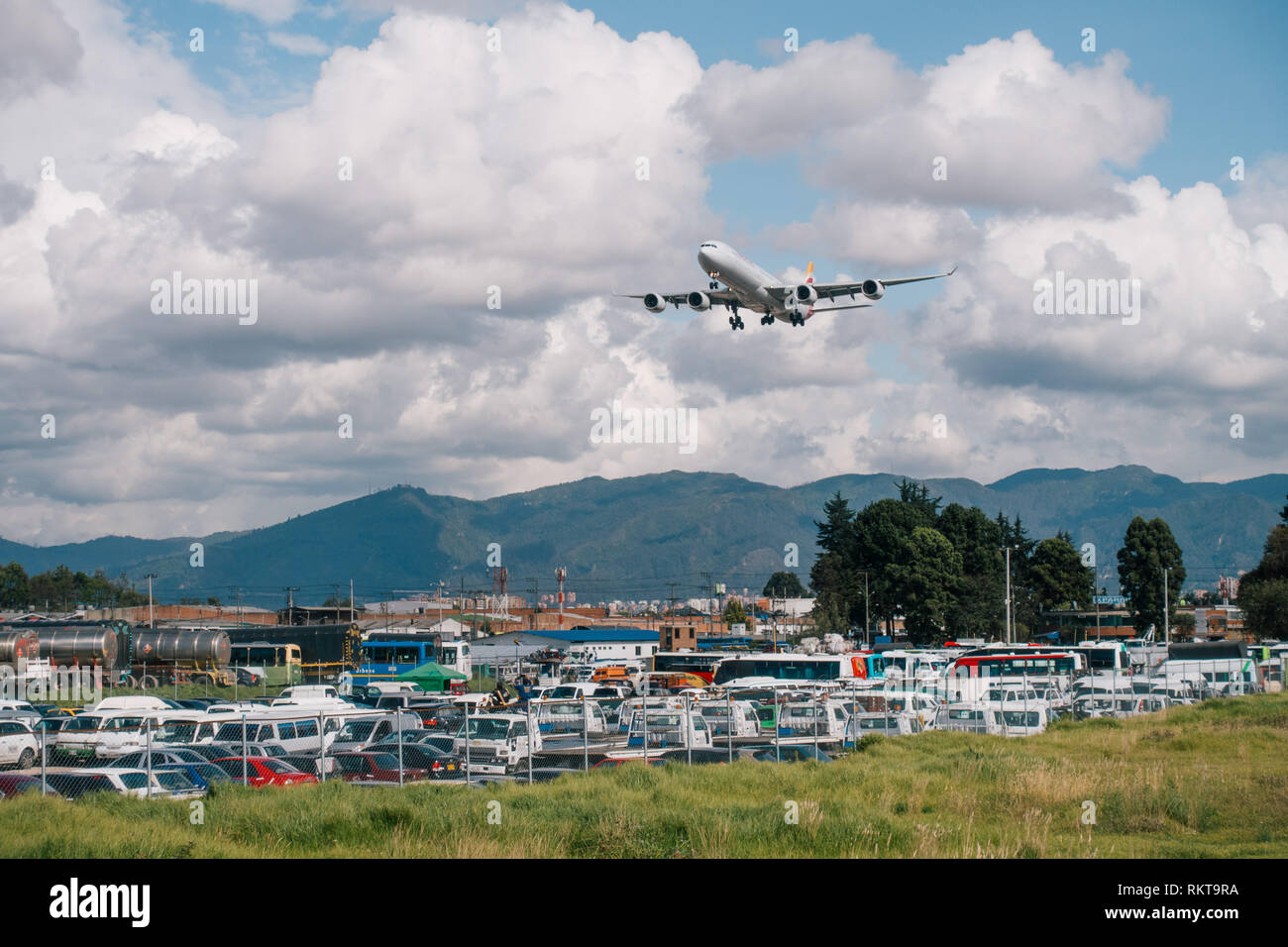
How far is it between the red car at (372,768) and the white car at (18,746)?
10.8m

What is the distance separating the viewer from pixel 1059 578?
13300 centimetres

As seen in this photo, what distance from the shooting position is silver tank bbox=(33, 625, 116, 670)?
71562mm

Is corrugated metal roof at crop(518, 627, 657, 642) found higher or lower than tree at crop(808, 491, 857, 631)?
lower

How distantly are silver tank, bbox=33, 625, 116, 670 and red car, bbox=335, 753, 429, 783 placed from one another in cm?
5283

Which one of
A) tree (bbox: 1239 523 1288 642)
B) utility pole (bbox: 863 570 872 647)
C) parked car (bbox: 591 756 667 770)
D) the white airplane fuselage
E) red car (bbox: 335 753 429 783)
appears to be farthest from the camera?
utility pole (bbox: 863 570 872 647)

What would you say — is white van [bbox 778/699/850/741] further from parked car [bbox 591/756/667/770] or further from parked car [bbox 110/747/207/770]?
parked car [bbox 110/747/207/770]

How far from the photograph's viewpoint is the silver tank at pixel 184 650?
8088cm

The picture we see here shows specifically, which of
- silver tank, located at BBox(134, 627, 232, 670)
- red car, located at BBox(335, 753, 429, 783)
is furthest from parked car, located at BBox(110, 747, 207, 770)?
silver tank, located at BBox(134, 627, 232, 670)

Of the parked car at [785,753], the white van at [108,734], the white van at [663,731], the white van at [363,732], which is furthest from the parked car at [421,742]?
the parked car at [785,753]

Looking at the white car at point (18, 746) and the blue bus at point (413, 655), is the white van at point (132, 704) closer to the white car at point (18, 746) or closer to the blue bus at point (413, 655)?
the white car at point (18, 746)

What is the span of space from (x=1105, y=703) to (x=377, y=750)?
3121 centimetres

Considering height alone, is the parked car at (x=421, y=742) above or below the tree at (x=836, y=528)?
below

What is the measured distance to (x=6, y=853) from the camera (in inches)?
598
